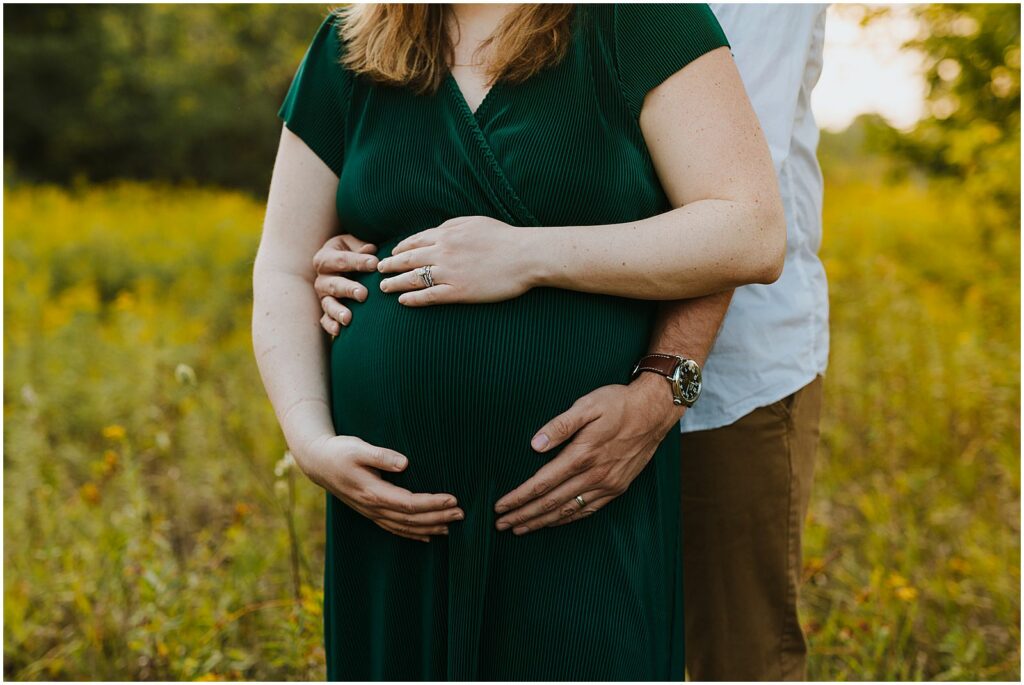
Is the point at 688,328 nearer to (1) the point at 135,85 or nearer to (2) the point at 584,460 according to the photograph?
(2) the point at 584,460

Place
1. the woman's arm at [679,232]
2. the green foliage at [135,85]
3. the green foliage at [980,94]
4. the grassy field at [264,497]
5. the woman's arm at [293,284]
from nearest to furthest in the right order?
the woman's arm at [679,232]
the woman's arm at [293,284]
the grassy field at [264,497]
the green foliage at [980,94]
the green foliage at [135,85]

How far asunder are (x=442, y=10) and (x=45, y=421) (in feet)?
Result: 11.5

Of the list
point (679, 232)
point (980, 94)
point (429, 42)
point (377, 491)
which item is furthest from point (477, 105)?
point (980, 94)

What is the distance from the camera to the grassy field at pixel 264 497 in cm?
246

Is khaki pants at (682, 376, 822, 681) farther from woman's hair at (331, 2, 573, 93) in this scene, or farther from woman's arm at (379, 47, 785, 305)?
woman's hair at (331, 2, 573, 93)

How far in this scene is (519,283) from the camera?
1.33 meters

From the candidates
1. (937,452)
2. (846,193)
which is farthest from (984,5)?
(846,193)

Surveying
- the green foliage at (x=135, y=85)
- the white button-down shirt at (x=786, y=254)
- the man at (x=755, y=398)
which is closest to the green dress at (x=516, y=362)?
the man at (x=755, y=398)

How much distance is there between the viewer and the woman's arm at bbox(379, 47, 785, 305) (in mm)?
1312

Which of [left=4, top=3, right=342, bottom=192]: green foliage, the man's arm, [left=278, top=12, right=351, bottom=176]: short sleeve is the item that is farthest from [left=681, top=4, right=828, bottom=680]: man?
[left=4, top=3, right=342, bottom=192]: green foliage

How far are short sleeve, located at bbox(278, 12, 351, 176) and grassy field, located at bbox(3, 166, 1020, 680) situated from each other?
1.97 feet

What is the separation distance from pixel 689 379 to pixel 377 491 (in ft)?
1.77

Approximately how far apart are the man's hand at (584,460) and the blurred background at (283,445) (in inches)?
39.9

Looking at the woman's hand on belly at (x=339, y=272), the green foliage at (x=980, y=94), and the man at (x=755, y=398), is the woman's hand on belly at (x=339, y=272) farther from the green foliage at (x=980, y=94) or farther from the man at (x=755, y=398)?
the green foliage at (x=980, y=94)
